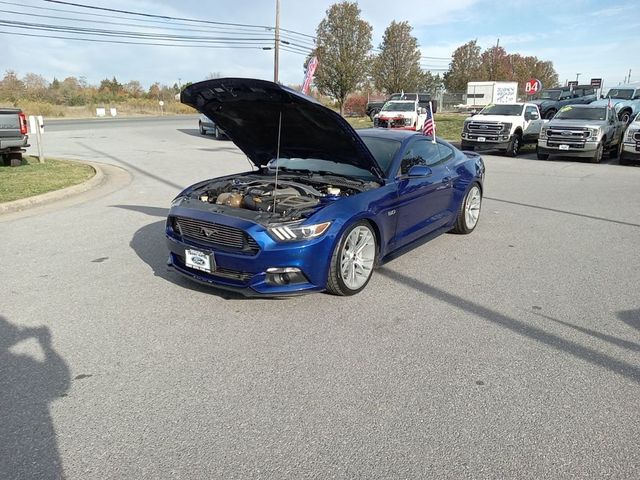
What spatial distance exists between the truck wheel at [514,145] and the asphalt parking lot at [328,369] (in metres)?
12.0

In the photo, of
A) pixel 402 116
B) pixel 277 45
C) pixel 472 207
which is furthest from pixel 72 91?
pixel 472 207

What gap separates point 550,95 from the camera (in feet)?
103

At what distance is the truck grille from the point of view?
1579 cm

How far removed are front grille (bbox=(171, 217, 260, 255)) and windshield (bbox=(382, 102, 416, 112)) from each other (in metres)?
22.1

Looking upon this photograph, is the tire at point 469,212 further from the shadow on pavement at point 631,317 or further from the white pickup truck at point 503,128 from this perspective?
the white pickup truck at point 503,128

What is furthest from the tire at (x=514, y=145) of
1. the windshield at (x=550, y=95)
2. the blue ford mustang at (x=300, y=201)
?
the windshield at (x=550, y=95)

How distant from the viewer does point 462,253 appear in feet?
20.1

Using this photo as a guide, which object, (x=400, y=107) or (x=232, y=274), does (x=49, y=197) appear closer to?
(x=232, y=274)

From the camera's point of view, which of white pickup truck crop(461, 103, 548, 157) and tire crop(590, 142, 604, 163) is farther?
white pickup truck crop(461, 103, 548, 157)

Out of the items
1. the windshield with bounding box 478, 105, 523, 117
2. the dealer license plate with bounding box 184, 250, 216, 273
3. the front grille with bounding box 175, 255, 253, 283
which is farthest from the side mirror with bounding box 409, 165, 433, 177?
the windshield with bounding box 478, 105, 523, 117

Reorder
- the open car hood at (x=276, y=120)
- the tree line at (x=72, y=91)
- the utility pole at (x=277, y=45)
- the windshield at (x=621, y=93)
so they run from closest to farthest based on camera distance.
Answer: the open car hood at (x=276, y=120) → the windshield at (x=621, y=93) → the utility pole at (x=277, y=45) → the tree line at (x=72, y=91)

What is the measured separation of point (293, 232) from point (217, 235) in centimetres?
69

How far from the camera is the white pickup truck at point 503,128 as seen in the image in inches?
692

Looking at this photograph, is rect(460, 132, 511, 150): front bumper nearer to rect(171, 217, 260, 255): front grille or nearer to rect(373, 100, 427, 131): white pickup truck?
rect(373, 100, 427, 131): white pickup truck
